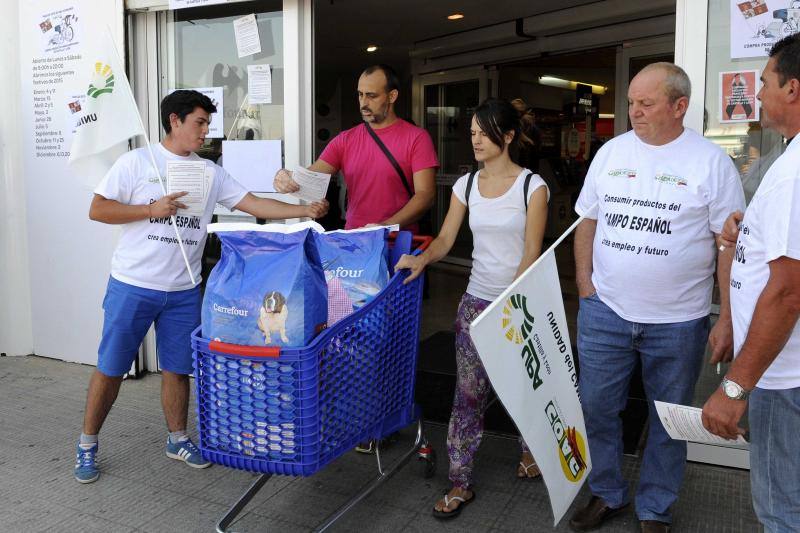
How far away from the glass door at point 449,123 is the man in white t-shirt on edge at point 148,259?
6801 millimetres

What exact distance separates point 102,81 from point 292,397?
2103 mm

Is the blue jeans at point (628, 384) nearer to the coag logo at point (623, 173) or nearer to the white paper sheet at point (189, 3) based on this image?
the coag logo at point (623, 173)

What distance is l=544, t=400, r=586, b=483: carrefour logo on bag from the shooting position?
97.5 inches

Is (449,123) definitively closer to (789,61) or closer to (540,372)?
(540,372)

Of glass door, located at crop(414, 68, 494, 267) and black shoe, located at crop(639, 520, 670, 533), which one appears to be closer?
black shoe, located at crop(639, 520, 670, 533)

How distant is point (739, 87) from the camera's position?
3.32m

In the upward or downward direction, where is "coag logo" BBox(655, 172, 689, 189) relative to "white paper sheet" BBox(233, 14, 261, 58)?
downward

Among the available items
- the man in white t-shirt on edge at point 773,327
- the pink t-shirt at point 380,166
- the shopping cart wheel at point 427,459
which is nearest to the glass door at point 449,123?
the pink t-shirt at point 380,166

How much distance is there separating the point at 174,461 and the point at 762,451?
2844mm

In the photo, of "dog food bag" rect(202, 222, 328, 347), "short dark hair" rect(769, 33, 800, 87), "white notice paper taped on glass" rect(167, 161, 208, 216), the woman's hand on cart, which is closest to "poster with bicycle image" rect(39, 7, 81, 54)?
"white notice paper taped on glass" rect(167, 161, 208, 216)

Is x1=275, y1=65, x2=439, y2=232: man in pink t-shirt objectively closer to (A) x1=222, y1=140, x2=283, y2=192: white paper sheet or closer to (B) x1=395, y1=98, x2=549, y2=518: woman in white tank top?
(B) x1=395, y1=98, x2=549, y2=518: woman in white tank top

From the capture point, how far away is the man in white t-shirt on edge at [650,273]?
8.45ft

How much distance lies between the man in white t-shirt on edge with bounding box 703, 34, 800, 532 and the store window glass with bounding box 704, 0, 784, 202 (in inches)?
57.3

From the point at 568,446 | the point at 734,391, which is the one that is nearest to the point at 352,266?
the point at 568,446
